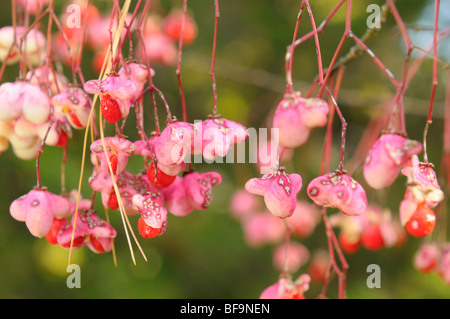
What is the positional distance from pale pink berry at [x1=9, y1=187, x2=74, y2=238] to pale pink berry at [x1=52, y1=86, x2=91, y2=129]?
90 mm

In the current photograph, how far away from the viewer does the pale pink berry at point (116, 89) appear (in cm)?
52

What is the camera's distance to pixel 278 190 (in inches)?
21.4

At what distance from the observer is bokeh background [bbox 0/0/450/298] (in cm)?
167

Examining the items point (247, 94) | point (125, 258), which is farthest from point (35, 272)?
point (247, 94)

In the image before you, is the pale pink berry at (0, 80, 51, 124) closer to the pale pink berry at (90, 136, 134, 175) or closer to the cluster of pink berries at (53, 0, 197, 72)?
the pale pink berry at (90, 136, 134, 175)

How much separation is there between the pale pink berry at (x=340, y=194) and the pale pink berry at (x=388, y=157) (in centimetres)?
2

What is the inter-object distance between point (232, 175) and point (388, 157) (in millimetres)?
1406

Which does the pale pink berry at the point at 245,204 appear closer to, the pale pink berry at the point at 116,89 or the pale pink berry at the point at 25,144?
the pale pink berry at the point at 25,144

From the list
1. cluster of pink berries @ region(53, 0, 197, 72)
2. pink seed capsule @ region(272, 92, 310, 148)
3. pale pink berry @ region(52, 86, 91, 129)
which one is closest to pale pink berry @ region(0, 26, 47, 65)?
pale pink berry @ region(52, 86, 91, 129)

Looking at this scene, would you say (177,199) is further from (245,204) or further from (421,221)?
(245,204)

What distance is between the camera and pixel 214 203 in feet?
6.39

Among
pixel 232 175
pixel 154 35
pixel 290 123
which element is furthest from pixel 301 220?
pixel 290 123

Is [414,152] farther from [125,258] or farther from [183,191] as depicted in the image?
[125,258]

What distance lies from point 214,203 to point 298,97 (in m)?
1.44
